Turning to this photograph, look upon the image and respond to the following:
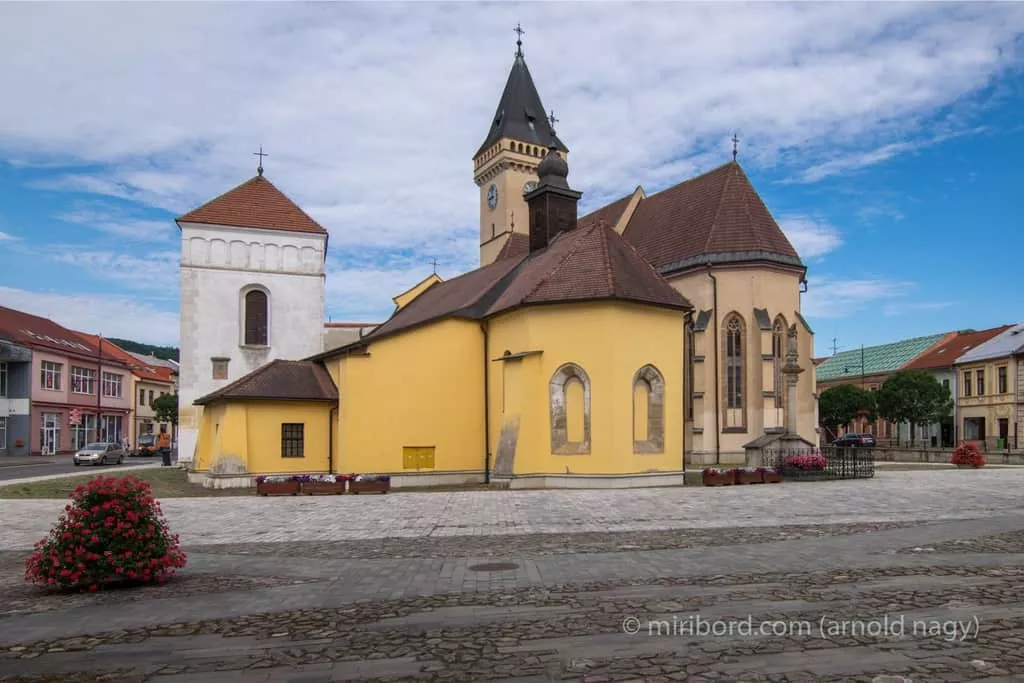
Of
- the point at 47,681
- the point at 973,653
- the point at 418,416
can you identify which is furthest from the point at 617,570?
the point at 418,416

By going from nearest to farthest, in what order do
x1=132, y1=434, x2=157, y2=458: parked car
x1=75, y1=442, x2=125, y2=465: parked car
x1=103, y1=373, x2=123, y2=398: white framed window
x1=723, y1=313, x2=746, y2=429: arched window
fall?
1. x1=723, y1=313, x2=746, y2=429: arched window
2. x1=75, y1=442, x2=125, y2=465: parked car
3. x1=132, y1=434, x2=157, y2=458: parked car
4. x1=103, y1=373, x2=123, y2=398: white framed window

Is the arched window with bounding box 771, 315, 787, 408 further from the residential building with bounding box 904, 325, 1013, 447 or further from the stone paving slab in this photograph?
the residential building with bounding box 904, 325, 1013, 447

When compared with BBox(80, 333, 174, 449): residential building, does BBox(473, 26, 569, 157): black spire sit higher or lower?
higher

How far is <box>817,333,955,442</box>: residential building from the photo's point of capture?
6950 cm

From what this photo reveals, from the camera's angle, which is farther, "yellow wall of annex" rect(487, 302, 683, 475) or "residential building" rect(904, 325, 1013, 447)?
"residential building" rect(904, 325, 1013, 447)

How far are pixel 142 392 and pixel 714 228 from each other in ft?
204

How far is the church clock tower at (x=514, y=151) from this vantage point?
5681 centimetres

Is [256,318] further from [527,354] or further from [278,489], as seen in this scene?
[527,354]

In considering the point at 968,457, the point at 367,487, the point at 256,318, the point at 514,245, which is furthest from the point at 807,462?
the point at 256,318

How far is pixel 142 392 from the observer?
76.6m

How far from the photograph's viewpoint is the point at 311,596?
8586 mm

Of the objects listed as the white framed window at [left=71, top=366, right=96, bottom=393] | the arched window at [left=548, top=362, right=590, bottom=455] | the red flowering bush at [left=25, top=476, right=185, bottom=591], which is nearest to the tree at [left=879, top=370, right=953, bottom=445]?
the arched window at [left=548, top=362, right=590, bottom=455]

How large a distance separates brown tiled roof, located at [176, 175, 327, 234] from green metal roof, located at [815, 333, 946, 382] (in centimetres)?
5651

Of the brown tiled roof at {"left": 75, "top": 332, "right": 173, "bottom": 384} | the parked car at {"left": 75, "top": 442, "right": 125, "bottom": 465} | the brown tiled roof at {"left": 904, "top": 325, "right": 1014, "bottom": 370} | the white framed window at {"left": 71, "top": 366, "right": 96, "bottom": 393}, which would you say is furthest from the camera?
the brown tiled roof at {"left": 75, "top": 332, "right": 173, "bottom": 384}
